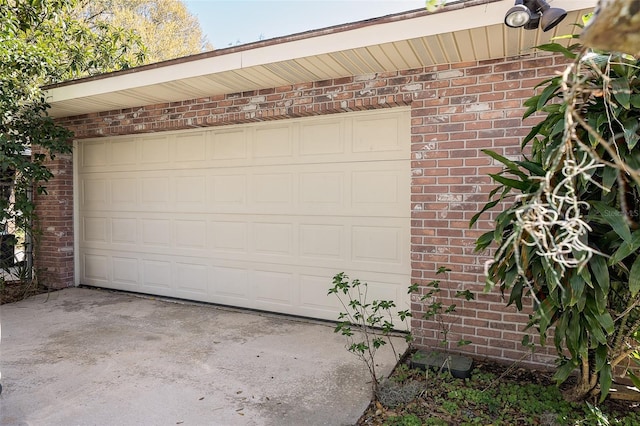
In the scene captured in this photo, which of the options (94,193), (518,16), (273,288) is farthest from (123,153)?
(518,16)

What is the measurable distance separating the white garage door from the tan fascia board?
1013 mm

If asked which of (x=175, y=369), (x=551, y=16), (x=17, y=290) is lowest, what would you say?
(x=175, y=369)

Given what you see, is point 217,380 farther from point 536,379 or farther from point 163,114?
point 163,114

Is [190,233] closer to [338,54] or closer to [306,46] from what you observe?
[306,46]

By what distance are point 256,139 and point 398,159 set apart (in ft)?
5.73

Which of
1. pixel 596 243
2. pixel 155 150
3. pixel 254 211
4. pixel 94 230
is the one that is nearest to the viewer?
pixel 596 243

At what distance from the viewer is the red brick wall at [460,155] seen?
10.9ft

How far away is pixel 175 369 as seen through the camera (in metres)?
3.28

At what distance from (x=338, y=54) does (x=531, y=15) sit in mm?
1449

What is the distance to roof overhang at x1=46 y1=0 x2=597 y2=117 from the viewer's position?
9.46ft

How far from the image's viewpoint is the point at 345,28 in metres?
3.23

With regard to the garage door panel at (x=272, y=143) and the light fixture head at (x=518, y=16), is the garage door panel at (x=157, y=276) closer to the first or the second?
the garage door panel at (x=272, y=143)

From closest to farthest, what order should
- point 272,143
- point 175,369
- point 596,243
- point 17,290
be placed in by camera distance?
point 596,243 < point 175,369 < point 272,143 < point 17,290

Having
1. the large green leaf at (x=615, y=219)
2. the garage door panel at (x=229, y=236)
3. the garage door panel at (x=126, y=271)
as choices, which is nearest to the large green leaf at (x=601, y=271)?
the large green leaf at (x=615, y=219)
